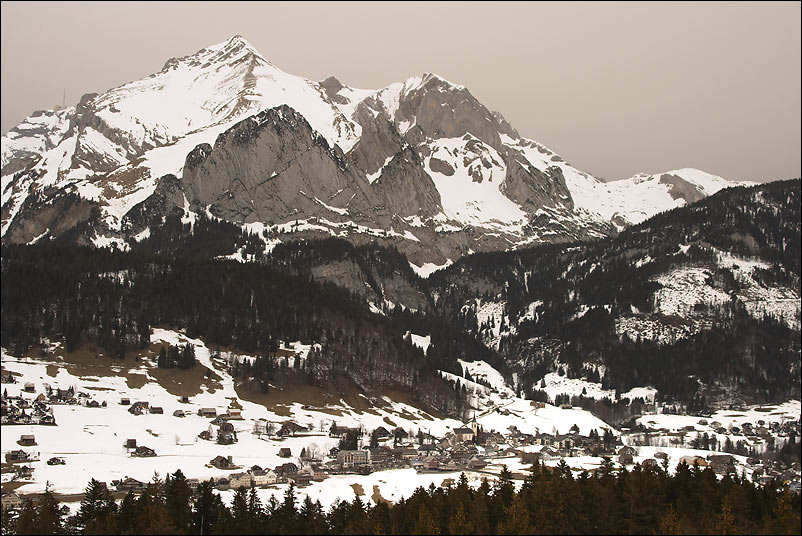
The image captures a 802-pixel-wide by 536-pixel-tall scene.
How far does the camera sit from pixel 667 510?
8912 cm

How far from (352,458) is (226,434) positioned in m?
26.9

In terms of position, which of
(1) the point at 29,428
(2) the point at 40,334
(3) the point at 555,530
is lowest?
(3) the point at 555,530

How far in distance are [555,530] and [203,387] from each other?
127794 millimetres

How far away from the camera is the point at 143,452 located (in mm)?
147750

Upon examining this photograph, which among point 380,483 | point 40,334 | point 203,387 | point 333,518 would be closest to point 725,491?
point 333,518

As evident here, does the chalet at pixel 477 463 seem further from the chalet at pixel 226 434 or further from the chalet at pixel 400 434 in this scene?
the chalet at pixel 226 434

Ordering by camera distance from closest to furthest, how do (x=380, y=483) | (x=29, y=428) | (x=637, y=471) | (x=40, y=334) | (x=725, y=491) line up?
(x=725, y=491), (x=637, y=471), (x=380, y=483), (x=29, y=428), (x=40, y=334)

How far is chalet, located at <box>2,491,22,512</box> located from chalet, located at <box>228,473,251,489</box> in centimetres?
2888

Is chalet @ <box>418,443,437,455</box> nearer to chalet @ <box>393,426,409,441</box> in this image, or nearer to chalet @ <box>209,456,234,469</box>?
chalet @ <box>393,426,409,441</box>

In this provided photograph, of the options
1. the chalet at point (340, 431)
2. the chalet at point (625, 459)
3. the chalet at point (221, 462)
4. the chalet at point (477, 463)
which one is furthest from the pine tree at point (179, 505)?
the chalet at point (625, 459)

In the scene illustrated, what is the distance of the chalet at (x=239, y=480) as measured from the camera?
129000 millimetres

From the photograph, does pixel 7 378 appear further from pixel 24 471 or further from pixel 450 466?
pixel 450 466

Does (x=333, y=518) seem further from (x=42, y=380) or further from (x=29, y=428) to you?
(x=42, y=380)

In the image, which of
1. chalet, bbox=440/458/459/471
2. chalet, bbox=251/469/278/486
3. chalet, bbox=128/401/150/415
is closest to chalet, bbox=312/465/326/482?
chalet, bbox=251/469/278/486
